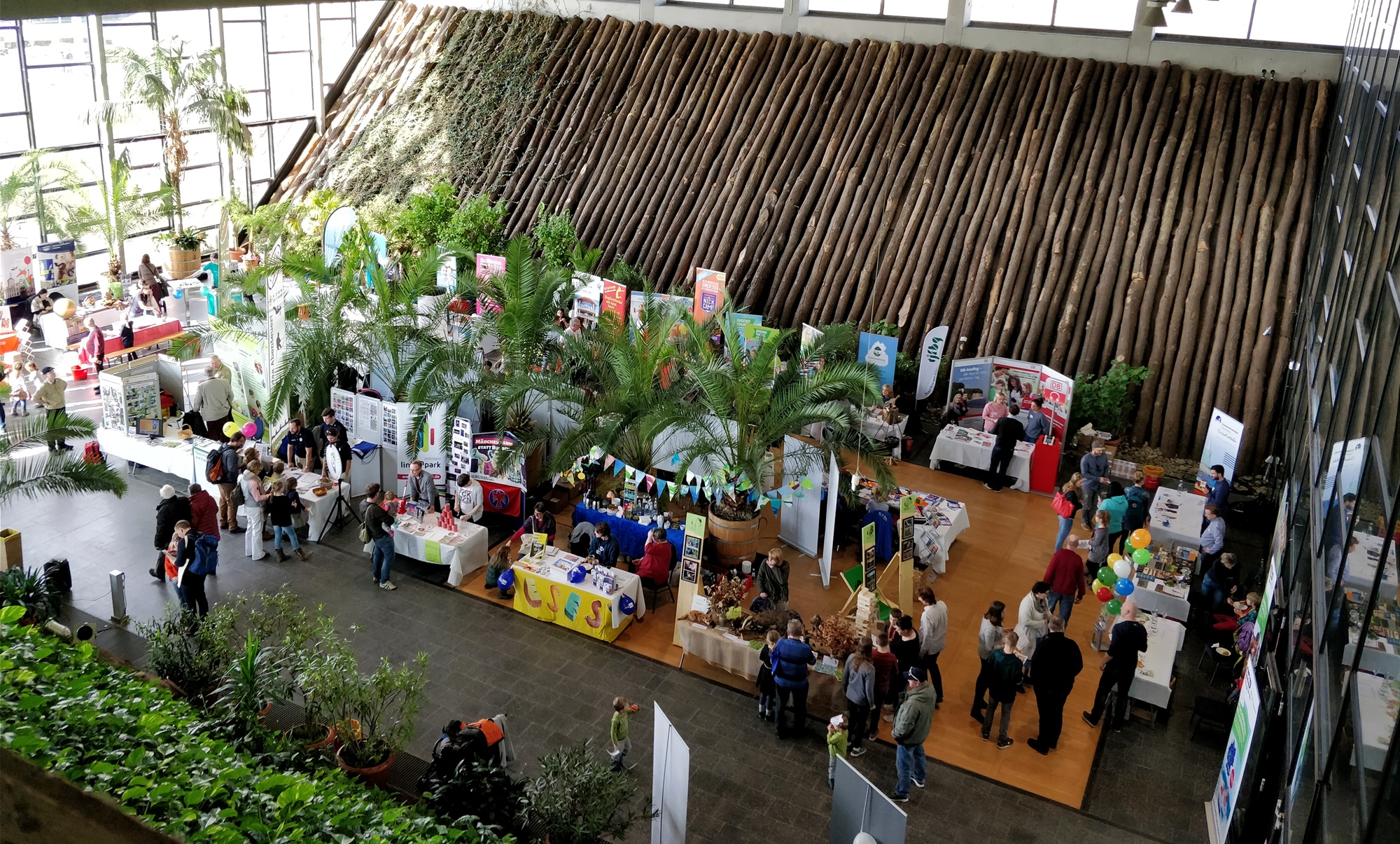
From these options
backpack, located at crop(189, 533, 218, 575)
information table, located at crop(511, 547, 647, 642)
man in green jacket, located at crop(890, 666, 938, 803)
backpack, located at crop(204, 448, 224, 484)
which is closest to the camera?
man in green jacket, located at crop(890, 666, 938, 803)

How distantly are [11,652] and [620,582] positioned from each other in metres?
5.57

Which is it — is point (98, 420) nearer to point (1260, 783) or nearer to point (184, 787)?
point (184, 787)

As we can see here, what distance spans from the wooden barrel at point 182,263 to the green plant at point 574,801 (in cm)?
1627

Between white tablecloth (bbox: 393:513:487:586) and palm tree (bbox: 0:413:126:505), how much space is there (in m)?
2.98

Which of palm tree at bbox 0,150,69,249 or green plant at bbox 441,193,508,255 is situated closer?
palm tree at bbox 0,150,69,249

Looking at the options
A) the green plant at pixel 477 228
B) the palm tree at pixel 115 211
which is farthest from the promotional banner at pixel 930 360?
the palm tree at pixel 115 211

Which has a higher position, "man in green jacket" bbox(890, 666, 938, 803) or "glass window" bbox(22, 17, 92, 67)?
"glass window" bbox(22, 17, 92, 67)

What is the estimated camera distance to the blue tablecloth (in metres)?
12.8

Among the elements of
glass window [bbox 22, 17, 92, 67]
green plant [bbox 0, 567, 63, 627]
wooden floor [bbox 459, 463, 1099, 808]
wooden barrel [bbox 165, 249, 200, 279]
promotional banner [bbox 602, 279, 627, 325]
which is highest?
glass window [bbox 22, 17, 92, 67]

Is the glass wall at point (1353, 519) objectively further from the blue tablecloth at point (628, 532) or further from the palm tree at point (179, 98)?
the palm tree at point (179, 98)

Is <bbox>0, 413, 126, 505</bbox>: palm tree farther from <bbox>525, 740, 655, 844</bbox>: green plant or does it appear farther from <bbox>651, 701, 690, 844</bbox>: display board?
<bbox>651, 701, 690, 844</bbox>: display board

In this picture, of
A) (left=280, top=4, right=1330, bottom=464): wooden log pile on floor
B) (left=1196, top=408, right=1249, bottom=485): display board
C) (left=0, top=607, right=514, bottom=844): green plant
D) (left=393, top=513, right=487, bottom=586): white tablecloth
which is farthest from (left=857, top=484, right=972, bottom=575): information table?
(left=0, top=607, right=514, bottom=844): green plant

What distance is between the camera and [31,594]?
10.6m

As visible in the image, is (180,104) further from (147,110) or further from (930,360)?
(930,360)
